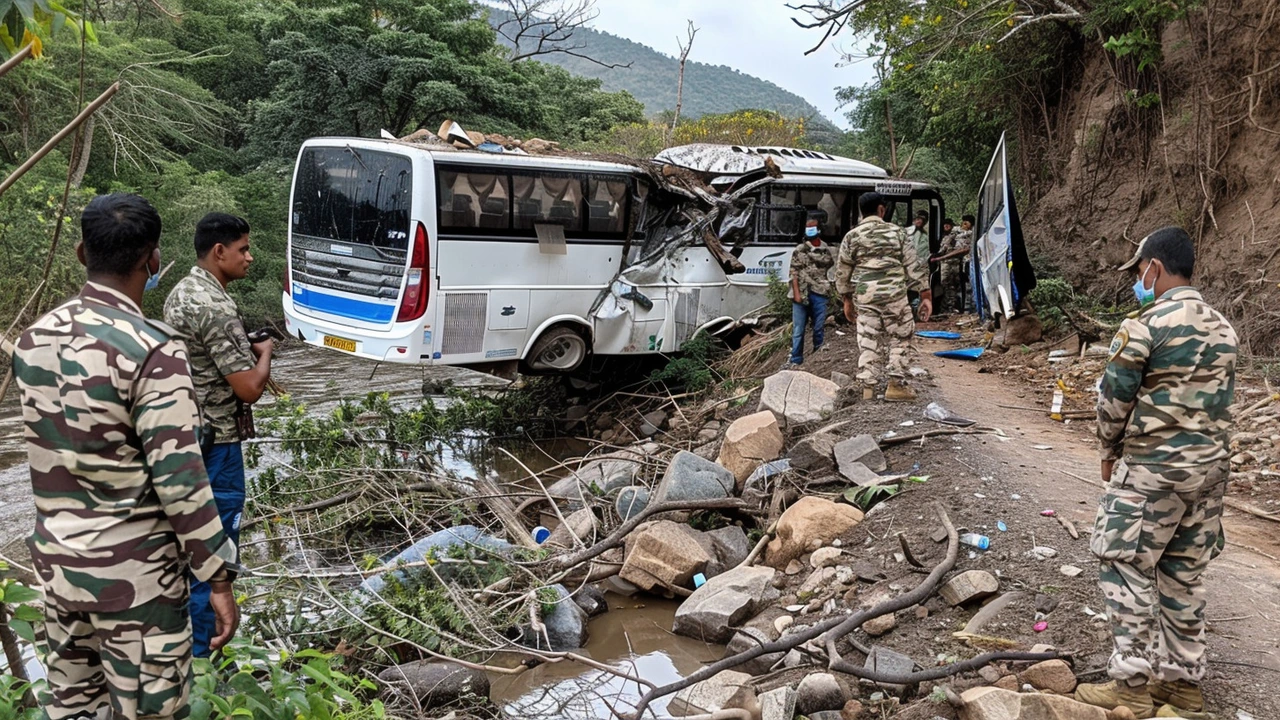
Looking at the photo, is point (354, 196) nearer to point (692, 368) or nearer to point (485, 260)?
point (485, 260)

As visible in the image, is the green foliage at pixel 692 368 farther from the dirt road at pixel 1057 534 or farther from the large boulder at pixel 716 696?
the large boulder at pixel 716 696

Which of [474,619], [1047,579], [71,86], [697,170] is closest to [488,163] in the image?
[697,170]

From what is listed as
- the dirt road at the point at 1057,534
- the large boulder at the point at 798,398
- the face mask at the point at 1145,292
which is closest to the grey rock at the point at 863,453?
the dirt road at the point at 1057,534

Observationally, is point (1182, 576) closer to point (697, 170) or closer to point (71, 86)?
point (697, 170)

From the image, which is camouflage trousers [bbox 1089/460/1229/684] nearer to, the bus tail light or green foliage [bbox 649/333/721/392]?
the bus tail light

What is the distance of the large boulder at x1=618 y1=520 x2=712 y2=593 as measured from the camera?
19.2 feet

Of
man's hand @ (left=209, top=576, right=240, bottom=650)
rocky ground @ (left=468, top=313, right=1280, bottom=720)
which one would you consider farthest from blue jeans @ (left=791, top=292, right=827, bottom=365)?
man's hand @ (left=209, top=576, right=240, bottom=650)

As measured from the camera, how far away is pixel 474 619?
202 inches

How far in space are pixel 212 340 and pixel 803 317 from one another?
6189mm

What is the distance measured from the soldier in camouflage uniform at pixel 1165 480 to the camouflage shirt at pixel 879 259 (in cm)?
360

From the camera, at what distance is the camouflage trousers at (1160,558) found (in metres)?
3.46

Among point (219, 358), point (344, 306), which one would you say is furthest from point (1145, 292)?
point (344, 306)

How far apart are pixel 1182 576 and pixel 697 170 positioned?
805 centimetres

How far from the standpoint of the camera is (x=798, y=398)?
776cm
